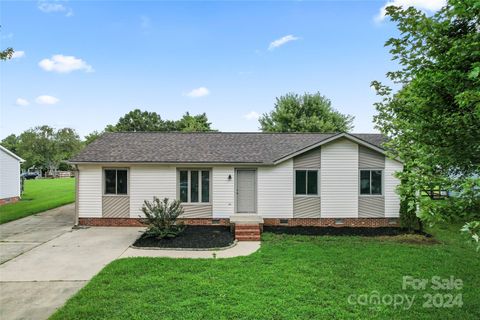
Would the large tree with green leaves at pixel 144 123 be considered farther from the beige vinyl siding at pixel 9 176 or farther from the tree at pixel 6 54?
the tree at pixel 6 54

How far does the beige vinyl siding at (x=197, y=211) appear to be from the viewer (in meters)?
12.1

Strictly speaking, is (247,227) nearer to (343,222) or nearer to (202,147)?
(343,222)

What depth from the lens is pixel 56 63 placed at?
Answer: 64.8ft

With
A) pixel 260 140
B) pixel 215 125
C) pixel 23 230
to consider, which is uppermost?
pixel 215 125

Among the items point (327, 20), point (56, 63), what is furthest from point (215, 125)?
point (327, 20)

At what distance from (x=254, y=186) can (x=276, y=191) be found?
1.05m

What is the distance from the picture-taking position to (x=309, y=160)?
12.1m

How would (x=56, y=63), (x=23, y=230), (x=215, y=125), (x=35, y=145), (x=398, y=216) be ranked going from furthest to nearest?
(x=35, y=145) < (x=215, y=125) < (x=56, y=63) < (x=398, y=216) < (x=23, y=230)

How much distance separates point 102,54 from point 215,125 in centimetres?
2612

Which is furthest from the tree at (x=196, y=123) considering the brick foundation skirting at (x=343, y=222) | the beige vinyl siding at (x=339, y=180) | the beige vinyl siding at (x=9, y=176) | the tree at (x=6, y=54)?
the tree at (x=6, y=54)

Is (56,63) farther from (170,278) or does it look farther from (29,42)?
(170,278)

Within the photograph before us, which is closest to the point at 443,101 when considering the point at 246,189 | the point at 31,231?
the point at 246,189

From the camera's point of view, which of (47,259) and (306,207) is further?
(306,207)

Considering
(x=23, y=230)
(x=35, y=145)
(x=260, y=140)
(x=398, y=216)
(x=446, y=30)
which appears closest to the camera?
(x=446, y=30)
